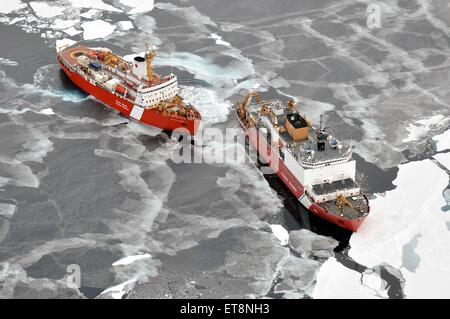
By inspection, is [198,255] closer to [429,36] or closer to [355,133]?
[355,133]

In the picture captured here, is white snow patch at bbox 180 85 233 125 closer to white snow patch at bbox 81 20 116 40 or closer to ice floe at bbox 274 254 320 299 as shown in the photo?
white snow patch at bbox 81 20 116 40

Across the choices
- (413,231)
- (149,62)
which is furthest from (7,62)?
(413,231)

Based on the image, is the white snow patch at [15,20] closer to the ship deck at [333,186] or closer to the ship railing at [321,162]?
the ship railing at [321,162]

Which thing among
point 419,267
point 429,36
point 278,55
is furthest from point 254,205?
point 429,36

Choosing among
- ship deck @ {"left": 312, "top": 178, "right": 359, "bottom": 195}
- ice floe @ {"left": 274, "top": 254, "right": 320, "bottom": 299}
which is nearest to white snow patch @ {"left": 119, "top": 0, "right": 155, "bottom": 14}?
ship deck @ {"left": 312, "top": 178, "right": 359, "bottom": 195}

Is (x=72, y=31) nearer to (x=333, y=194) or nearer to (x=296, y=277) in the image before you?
(x=333, y=194)

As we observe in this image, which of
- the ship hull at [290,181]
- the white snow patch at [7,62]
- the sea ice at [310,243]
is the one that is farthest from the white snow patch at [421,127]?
the white snow patch at [7,62]
